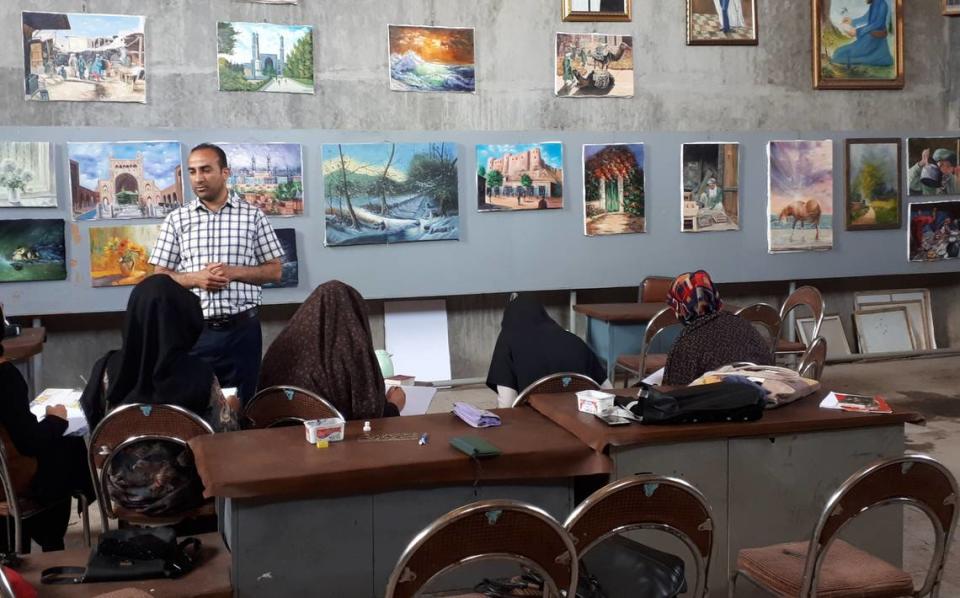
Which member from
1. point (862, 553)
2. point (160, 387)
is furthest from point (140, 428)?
point (862, 553)

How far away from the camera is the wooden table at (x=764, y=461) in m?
3.19

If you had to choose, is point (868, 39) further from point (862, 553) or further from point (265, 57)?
point (862, 553)

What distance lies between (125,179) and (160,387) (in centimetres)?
380

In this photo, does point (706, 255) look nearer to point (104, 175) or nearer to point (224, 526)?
point (104, 175)

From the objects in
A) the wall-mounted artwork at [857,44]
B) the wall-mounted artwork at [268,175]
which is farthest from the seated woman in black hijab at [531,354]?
the wall-mounted artwork at [857,44]

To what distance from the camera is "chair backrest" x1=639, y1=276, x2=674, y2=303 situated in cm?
754

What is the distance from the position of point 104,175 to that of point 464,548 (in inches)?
216

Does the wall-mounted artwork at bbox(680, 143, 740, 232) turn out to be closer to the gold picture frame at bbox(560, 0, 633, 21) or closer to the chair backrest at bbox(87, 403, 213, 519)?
the gold picture frame at bbox(560, 0, 633, 21)

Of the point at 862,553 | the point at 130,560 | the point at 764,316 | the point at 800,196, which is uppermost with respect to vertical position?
the point at 800,196

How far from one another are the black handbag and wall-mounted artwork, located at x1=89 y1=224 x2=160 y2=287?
174 inches

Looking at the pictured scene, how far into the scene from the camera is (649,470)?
10.5 ft

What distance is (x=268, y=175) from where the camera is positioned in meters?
7.20

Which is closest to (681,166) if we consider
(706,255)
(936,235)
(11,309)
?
(706,255)

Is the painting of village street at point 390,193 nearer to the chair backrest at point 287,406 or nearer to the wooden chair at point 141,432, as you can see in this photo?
the chair backrest at point 287,406
